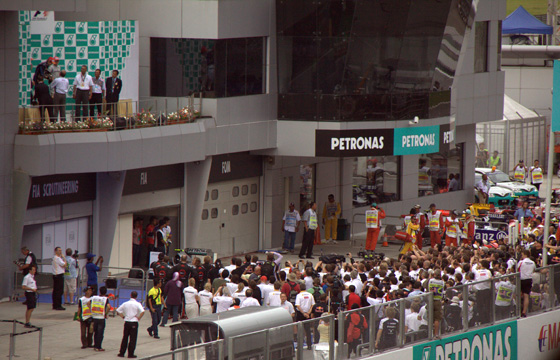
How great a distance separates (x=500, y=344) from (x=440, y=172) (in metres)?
21.2

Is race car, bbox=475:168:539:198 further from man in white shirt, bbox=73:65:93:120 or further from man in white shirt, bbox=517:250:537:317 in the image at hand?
man in white shirt, bbox=73:65:93:120

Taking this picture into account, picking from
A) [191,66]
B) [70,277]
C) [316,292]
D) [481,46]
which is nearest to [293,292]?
[316,292]

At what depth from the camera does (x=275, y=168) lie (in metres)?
36.3

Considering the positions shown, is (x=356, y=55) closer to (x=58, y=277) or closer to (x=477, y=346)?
(x=58, y=277)

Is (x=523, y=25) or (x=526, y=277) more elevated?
(x=523, y=25)

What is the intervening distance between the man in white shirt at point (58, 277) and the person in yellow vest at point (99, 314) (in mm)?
3868

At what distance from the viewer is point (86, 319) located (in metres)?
22.2

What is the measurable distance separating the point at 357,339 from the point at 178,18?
50.4ft

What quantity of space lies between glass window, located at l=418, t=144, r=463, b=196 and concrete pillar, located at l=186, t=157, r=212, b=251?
1307 cm

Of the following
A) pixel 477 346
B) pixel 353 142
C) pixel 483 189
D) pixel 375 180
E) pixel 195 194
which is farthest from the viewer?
pixel 483 189

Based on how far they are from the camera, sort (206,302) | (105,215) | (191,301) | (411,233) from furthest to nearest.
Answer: (411,233)
(105,215)
(191,301)
(206,302)

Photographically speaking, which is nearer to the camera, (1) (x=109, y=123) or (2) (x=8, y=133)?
(2) (x=8, y=133)

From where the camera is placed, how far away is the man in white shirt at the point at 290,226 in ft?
116

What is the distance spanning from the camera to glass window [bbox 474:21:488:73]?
43656 mm
